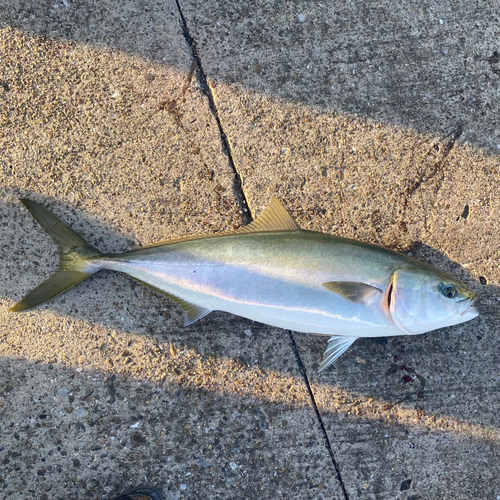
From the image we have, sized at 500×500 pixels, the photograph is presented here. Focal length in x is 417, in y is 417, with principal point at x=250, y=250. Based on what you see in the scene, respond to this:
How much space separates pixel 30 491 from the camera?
2359 mm

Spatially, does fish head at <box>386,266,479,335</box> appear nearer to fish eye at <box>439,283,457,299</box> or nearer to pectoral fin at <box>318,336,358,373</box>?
fish eye at <box>439,283,457,299</box>

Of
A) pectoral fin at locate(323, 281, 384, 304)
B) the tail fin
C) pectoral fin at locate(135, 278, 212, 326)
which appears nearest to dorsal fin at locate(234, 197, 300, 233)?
pectoral fin at locate(323, 281, 384, 304)

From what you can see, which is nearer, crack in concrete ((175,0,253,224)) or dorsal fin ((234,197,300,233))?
dorsal fin ((234,197,300,233))

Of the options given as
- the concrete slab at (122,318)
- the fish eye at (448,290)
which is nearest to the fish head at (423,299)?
the fish eye at (448,290)

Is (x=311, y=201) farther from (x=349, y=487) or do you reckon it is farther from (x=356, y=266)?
(x=349, y=487)

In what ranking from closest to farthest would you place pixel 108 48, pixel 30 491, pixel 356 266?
pixel 356 266 < pixel 30 491 < pixel 108 48

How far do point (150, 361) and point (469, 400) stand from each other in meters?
1.93

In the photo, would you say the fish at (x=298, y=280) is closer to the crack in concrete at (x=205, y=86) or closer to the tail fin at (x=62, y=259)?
the tail fin at (x=62, y=259)

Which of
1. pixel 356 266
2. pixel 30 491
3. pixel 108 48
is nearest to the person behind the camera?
pixel 356 266

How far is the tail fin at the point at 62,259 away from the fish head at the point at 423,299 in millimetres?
1614

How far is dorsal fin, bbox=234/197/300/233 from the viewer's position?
2260mm

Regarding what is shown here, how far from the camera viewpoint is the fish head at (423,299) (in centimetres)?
216

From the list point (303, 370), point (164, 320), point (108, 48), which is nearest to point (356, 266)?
point (303, 370)

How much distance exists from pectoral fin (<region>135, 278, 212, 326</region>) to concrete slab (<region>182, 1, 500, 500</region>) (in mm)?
622
